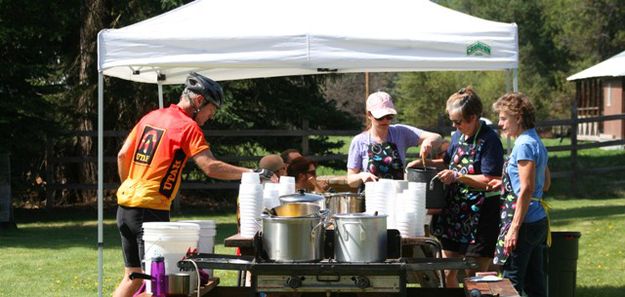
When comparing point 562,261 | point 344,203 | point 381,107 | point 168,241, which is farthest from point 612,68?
point 168,241

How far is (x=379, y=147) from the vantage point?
23.1 ft

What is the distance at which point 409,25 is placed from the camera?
7.68 meters

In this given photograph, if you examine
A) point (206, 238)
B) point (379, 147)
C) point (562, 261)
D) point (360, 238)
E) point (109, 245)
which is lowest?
point (109, 245)

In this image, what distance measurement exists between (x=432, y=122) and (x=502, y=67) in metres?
46.7

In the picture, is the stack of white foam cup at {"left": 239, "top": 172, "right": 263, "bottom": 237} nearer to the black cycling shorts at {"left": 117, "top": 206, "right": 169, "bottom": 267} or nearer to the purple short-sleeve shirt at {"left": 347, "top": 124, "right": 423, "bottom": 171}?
the black cycling shorts at {"left": 117, "top": 206, "right": 169, "bottom": 267}

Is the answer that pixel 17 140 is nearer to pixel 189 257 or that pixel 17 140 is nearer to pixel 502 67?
pixel 502 67

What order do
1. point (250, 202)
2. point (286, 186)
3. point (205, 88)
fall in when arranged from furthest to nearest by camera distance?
point (286, 186), point (205, 88), point (250, 202)

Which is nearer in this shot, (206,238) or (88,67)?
(206,238)

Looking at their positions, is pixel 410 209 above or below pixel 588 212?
above

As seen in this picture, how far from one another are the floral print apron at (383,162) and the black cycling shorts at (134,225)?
1.65 meters

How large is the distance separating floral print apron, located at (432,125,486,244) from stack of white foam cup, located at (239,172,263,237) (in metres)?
1.42

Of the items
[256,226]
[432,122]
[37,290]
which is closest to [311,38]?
[256,226]

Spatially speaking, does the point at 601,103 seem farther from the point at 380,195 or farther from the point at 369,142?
the point at 380,195

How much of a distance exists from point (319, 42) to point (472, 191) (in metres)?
1.81
